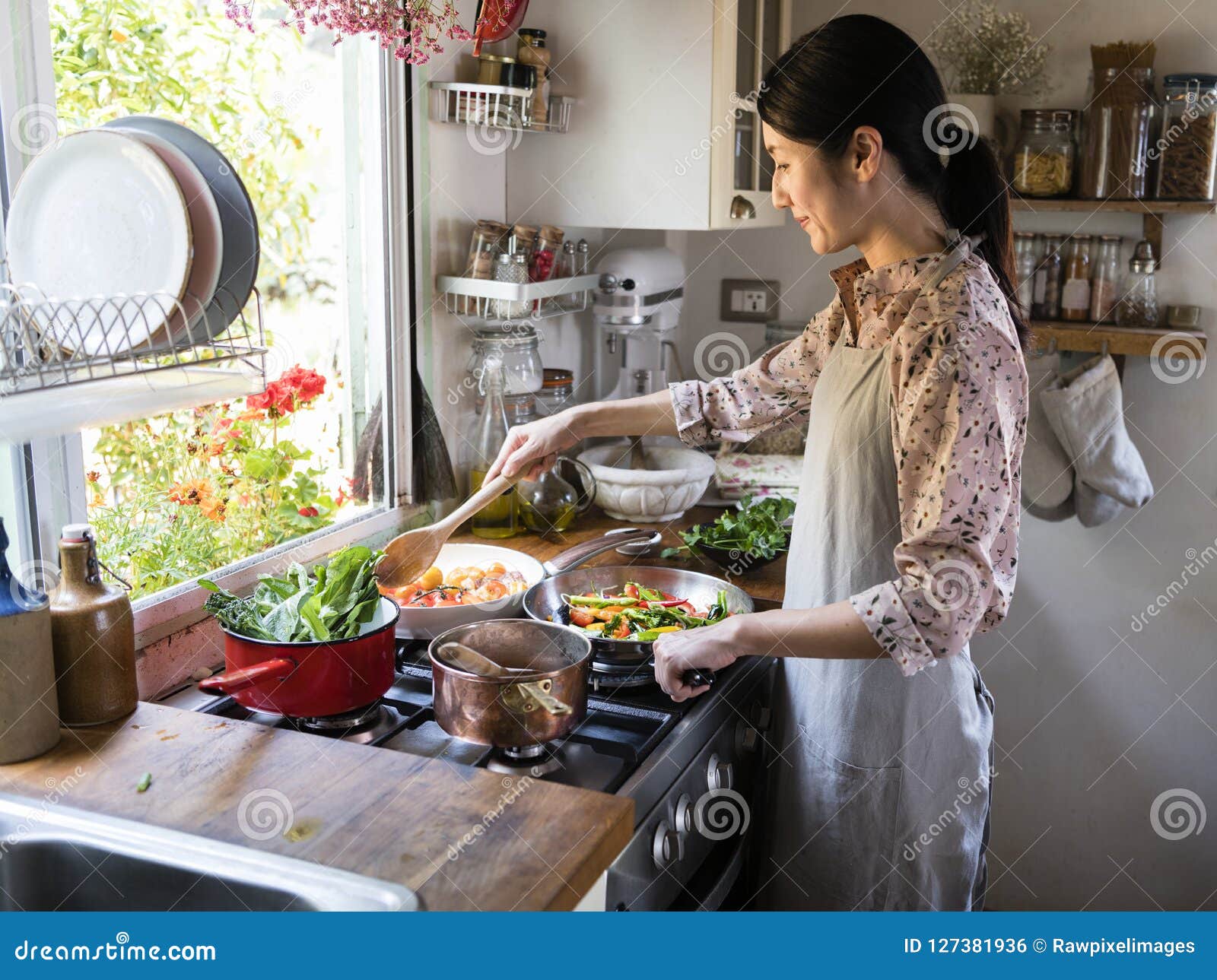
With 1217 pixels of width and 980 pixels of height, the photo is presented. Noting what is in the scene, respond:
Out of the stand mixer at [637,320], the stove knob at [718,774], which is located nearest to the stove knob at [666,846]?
the stove knob at [718,774]

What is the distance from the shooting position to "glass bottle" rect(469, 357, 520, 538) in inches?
80.5

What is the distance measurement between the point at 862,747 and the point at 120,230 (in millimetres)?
1068

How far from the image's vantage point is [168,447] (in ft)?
5.12

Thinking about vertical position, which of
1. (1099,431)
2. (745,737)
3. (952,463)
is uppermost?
(952,463)

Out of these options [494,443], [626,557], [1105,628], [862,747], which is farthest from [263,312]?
[1105,628]

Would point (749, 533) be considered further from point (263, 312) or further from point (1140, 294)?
point (1140, 294)

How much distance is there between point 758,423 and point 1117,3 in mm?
1512

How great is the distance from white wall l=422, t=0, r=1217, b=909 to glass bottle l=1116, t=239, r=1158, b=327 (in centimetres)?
6

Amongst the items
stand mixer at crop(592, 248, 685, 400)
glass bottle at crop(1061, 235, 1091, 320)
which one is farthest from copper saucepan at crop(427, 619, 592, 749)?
glass bottle at crop(1061, 235, 1091, 320)

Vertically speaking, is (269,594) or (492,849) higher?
(269,594)

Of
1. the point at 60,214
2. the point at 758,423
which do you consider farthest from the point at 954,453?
the point at 60,214

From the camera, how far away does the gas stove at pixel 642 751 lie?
47.8 inches

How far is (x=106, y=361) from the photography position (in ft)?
3.50

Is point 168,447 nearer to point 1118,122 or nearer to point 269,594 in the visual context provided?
point 269,594
